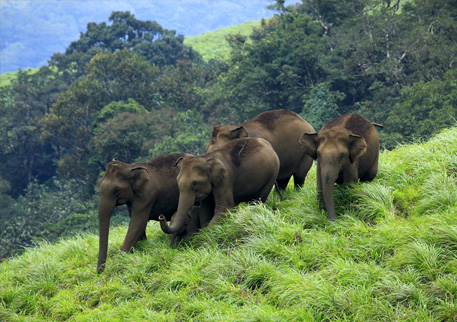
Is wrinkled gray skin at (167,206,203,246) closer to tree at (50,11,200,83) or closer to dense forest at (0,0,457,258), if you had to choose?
dense forest at (0,0,457,258)

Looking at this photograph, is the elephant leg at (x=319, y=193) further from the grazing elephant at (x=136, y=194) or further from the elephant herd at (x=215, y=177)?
the grazing elephant at (x=136, y=194)

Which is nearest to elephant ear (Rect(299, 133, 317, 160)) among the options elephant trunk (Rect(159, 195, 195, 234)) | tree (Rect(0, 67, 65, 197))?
elephant trunk (Rect(159, 195, 195, 234))

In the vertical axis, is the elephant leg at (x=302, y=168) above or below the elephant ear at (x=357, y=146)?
below

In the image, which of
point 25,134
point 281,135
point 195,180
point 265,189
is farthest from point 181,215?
point 25,134

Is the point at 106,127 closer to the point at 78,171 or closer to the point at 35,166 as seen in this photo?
the point at 78,171

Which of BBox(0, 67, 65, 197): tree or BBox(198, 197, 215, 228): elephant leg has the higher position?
BBox(0, 67, 65, 197): tree

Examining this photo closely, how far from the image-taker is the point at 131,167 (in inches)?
276

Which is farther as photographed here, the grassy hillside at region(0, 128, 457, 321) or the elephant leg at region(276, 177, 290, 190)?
the elephant leg at region(276, 177, 290, 190)

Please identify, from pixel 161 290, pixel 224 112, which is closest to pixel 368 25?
pixel 224 112

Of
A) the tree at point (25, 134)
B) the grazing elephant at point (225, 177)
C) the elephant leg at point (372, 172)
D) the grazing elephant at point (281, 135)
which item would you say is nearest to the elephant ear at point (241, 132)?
the grazing elephant at point (281, 135)

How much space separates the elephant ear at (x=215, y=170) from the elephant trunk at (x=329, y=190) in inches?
52.2

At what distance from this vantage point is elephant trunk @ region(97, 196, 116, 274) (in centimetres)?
696

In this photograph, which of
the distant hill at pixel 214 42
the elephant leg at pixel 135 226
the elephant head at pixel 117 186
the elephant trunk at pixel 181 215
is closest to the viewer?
the elephant trunk at pixel 181 215

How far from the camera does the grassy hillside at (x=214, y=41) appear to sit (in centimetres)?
6322
